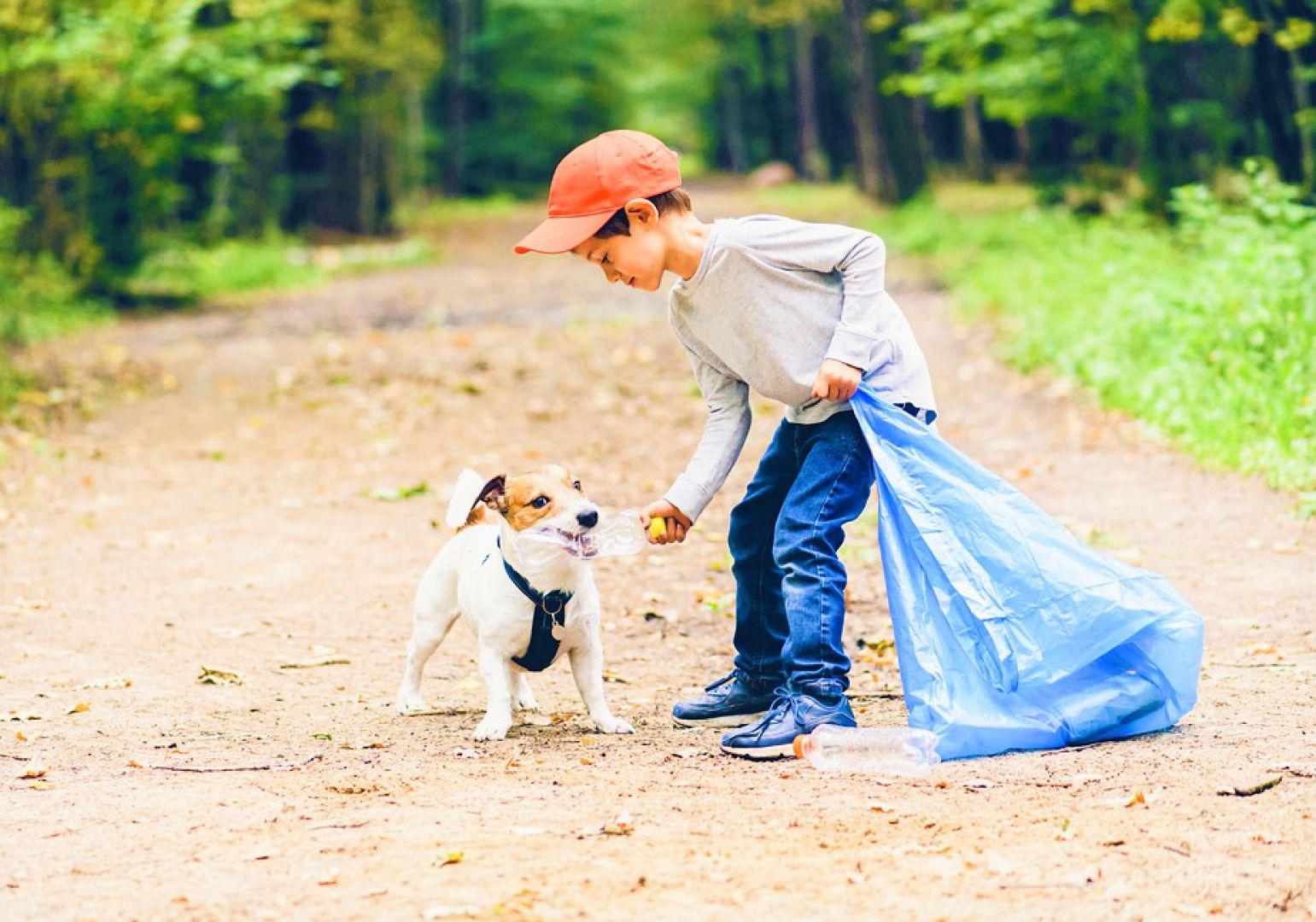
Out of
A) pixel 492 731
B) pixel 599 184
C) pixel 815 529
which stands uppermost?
pixel 599 184

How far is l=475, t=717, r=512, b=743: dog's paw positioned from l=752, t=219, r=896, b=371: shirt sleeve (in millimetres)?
1561

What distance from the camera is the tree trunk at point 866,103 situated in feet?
94.7

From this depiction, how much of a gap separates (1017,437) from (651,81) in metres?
48.3

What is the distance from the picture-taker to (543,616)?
480 centimetres

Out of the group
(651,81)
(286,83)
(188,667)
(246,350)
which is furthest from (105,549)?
(651,81)

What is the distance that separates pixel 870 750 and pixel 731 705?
2.53 ft

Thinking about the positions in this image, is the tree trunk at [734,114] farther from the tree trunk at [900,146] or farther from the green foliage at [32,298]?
the green foliage at [32,298]

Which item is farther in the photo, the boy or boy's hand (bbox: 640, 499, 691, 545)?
boy's hand (bbox: 640, 499, 691, 545)

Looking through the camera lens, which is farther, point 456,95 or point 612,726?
point 456,95

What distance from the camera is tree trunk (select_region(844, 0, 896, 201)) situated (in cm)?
2888

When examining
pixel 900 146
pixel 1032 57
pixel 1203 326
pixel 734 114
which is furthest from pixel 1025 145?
pixel 1203 326

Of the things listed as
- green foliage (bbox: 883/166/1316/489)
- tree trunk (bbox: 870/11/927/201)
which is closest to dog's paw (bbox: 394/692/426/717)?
green foliage (bbox: 883/166/1316/489)

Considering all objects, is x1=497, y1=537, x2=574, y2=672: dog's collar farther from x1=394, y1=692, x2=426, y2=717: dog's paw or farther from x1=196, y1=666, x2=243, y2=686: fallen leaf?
x1=196, y1=666, x2=243, y2=686: fallen leaf

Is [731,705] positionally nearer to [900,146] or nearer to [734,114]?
[900,146]
